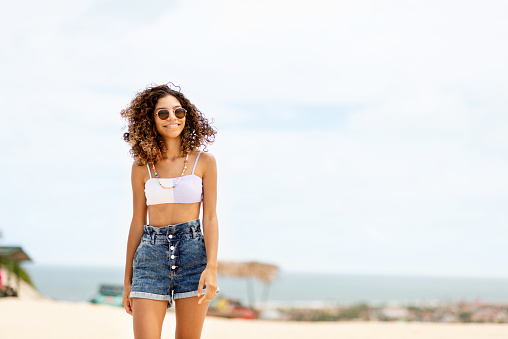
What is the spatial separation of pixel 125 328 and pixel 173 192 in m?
6.39

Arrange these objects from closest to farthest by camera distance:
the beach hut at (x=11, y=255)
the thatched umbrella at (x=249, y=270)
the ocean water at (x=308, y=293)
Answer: the beach hut at (x=11, y=255), the thatched umbrella at (x=249, y=270), the ocean water at (x=308, y=293)

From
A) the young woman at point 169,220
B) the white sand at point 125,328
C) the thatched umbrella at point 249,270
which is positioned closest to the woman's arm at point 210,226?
the young woman at point 169,220

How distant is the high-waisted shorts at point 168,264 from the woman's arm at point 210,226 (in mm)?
61

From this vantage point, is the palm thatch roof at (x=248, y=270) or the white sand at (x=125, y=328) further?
the palm thatch roof at (x=248, y=270)

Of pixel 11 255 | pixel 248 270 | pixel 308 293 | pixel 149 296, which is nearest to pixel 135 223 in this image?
pixel 149 296

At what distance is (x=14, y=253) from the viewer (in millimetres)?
12320

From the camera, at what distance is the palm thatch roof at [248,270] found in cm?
2177

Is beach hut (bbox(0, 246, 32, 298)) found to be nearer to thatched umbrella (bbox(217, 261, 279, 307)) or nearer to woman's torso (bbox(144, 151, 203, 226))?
woman's torso (bbox(144, 151, 203, 226))

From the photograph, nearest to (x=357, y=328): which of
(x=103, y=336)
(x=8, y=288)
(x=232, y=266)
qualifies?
(x=103, y=336)

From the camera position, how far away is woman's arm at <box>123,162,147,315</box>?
12.7ft

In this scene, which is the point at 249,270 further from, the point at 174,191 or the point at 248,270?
the point at 174,191

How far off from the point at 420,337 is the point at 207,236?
678 centimetres

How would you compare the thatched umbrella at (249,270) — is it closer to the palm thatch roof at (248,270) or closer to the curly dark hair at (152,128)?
the palm thatch roof at (248,270)

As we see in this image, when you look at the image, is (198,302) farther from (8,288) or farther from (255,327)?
(8,288)
